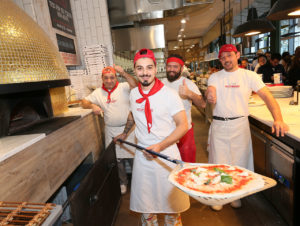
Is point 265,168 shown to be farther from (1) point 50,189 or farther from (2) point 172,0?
(2) point 172,0

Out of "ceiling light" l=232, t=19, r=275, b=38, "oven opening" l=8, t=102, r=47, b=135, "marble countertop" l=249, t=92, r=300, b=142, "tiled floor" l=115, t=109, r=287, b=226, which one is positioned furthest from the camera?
"ceiling light" l=232, t=19, r=275, b=38

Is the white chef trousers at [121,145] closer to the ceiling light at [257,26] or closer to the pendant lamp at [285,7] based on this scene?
the pendant lamp at [285,7]

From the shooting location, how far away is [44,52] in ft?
5.86

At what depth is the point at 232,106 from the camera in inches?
92.7

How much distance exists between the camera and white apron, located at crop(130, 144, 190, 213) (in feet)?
5.83

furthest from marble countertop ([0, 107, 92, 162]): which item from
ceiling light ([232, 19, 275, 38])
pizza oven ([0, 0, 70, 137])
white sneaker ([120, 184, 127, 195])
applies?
ceiling light ([232, 19, 275, 38])

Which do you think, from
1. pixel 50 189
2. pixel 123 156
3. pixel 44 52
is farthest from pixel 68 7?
pixel 50 189

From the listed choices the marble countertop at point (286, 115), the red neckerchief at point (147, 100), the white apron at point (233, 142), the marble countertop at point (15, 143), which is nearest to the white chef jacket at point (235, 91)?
the white apron at point (233, 142)

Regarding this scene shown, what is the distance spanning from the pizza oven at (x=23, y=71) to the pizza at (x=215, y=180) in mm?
1168

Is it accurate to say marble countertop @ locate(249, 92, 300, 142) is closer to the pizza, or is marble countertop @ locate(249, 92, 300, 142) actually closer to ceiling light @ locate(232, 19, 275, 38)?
the pizza

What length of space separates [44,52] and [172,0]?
3081 millimetres

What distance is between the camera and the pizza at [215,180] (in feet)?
3.86

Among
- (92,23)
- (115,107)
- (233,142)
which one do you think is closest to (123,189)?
(115,107)

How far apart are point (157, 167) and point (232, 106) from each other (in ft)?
3.70
